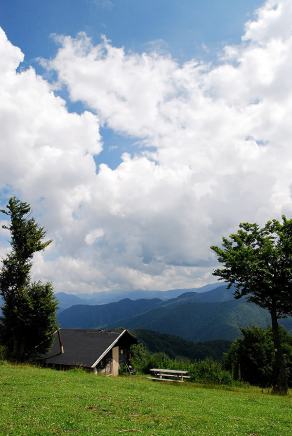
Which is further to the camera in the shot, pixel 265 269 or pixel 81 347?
pixel 81 347

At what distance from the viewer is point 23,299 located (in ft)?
160

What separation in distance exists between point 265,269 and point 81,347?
29.5 meters

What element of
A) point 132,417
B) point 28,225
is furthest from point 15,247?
point 132,417

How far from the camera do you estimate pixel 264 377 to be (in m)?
79.6

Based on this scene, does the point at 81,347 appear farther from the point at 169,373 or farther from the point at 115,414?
the point at 115,414

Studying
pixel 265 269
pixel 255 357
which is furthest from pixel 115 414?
pixel 255 357

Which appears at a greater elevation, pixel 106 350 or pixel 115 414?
pixel 106 350

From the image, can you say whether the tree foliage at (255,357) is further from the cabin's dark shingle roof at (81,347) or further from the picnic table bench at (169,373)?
the picnic table bench at (169,373)

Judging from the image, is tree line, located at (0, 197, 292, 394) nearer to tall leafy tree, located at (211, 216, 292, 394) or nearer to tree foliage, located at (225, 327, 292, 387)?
tall leafy tree, located at (211, 216, 292, 394)

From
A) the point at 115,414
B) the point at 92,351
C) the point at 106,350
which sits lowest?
the point at 92,351

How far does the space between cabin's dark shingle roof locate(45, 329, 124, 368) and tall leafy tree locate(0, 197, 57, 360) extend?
11.3 ft

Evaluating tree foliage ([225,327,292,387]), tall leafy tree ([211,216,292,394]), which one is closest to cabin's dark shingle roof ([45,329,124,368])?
tall leafy tree ([211,216,292,394])

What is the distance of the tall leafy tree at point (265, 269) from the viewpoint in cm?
4328

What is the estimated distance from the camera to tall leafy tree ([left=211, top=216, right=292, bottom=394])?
142 ft
